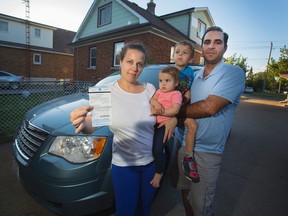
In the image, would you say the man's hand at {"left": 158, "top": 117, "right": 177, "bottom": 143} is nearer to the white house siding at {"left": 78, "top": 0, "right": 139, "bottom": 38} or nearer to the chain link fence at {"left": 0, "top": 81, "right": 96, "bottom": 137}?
the chain link fence at {"left": 0, "top": 81, "right": 96, "bottom": 137}

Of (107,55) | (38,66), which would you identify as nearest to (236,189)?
(107,55)

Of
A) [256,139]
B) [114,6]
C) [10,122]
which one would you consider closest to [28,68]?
[114,6]

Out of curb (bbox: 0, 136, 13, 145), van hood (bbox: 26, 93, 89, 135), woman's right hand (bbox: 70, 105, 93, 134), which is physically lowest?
curb (bbox: 0, 136, 13, 145)

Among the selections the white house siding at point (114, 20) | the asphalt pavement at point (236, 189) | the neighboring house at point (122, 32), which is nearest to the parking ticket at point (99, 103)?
the asphalt pavement at point (236, 189)

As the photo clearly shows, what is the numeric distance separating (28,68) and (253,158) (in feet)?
81.1

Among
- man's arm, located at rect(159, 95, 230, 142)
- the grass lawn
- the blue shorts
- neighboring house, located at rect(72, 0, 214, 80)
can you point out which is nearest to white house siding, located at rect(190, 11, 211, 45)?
neighboring house, located at rect(72, 0, 214, 80)

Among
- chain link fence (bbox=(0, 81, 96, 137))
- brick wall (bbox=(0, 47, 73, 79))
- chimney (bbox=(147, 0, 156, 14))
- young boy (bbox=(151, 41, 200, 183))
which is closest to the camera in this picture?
young boy (bbox=(151, 41, 200, 183))

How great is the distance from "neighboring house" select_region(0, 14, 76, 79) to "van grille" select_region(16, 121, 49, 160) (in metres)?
20.8

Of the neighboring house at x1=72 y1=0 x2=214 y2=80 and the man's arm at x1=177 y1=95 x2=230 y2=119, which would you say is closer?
the man's arm at x1=177 y1=95 x2=230 y2=119

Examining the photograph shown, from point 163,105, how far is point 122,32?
12116mm

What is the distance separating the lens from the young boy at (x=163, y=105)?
1.70 meters

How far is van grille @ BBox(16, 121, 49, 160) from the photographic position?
83.7 inches

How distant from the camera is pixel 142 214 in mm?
1852

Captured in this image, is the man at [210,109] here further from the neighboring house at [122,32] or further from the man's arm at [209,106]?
the neighboring house at [122,32]
